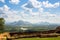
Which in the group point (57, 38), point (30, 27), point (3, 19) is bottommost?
point (57, 38)

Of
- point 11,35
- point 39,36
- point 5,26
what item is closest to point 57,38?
point 39,36

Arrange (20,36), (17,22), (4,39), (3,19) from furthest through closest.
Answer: (17,22) < (3,19) < (20,36) < (4,39)

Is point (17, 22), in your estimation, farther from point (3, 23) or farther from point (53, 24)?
point (53, 24)

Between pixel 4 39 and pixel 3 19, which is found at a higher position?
pixel 3 19

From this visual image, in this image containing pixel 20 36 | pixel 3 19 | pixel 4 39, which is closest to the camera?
pixel 4 39

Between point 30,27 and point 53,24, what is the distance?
115 cm

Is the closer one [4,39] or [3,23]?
[4,39]

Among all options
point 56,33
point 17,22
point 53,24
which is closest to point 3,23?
point 17,22

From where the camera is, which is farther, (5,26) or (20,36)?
(5,26)

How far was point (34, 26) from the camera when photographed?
7262mm

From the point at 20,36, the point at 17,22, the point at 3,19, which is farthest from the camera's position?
the point at 17,22

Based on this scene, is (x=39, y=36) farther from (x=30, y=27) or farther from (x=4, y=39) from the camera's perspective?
(x=30, y=27)

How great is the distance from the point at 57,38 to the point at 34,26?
2275 millimetres

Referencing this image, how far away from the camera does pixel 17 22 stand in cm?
749
